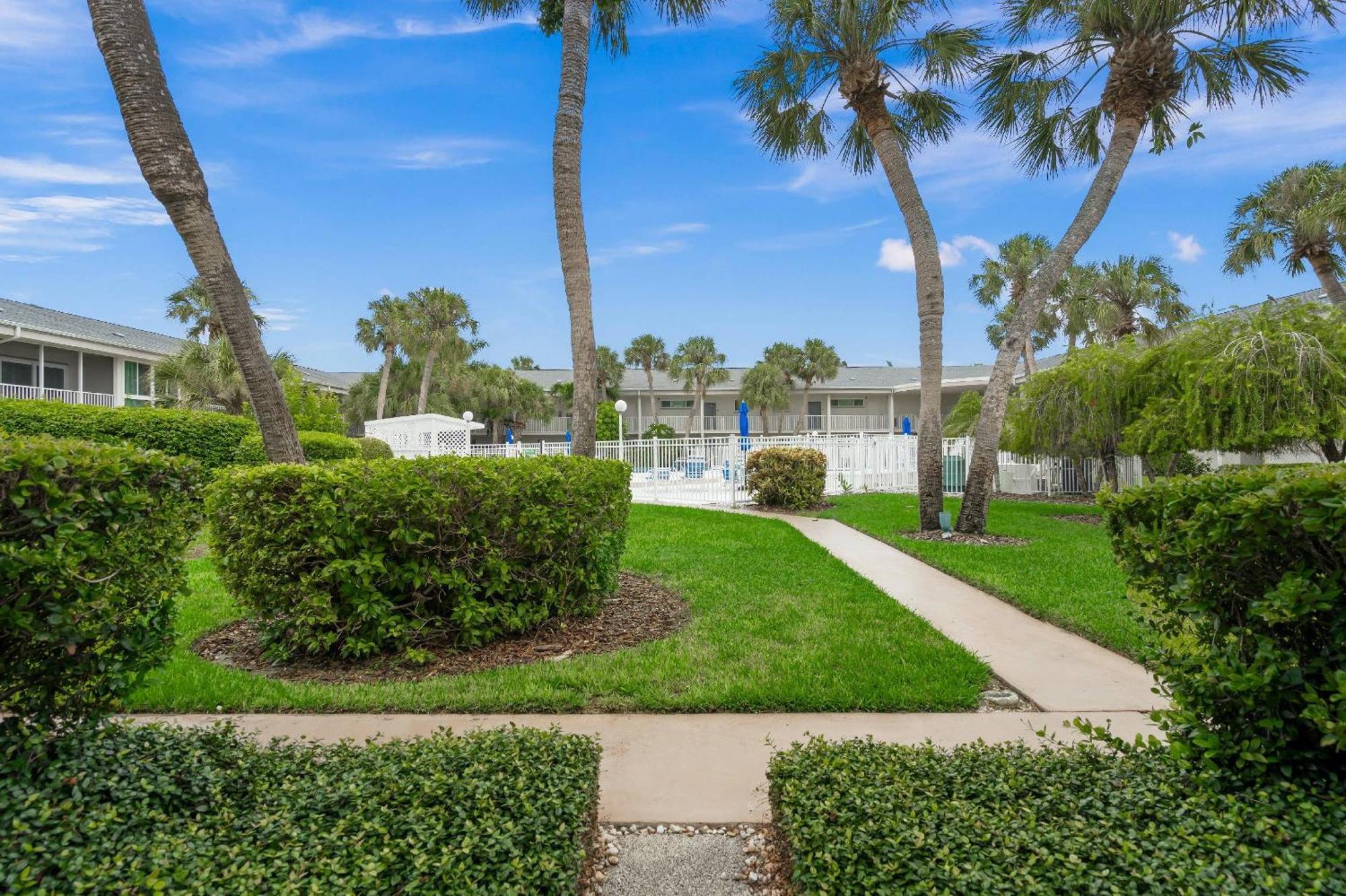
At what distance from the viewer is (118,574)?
2.37m

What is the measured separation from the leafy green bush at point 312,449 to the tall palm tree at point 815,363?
1072 inches

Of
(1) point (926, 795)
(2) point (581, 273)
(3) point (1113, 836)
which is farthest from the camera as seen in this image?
(2) point (581, 273)

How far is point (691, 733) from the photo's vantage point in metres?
3.61

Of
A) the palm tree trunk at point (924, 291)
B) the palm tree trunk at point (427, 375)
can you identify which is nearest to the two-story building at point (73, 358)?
the palm tree trunk at point (427, 375)

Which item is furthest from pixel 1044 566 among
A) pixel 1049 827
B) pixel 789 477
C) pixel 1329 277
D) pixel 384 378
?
pixel 384 378

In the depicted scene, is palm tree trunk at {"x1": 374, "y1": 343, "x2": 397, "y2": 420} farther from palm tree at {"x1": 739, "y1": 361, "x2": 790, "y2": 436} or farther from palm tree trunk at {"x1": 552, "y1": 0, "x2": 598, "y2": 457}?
palm tree trunk at {"x1": 552, "y1": 0, "x2": 598, "y2": 457}

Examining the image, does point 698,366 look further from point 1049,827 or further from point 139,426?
point 1049,827

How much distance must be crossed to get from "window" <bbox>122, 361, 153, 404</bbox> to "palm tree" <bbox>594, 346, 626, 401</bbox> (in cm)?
2111

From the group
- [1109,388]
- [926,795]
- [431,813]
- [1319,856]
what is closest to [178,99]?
[431,813]

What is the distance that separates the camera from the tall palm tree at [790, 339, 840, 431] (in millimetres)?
39562

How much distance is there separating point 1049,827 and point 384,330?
1557 inches

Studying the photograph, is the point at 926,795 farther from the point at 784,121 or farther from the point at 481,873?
the point at 784,121

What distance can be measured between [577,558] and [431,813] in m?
3.35

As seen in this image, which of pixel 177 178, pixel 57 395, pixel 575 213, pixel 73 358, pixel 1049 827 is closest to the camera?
pixel 1049 827
